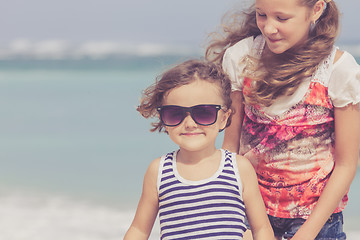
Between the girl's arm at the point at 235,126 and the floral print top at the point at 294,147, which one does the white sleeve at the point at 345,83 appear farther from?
the girl's arm at the point at 235,126

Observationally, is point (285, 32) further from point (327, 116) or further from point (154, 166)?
point (154, 166)

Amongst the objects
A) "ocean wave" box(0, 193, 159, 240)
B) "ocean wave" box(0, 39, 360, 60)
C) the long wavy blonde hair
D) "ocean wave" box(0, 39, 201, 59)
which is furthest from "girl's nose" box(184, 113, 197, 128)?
"ocean wave" box(0, 39, 201, 59)

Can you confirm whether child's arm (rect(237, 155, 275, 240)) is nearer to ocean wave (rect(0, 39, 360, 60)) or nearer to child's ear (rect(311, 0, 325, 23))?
child's ear (rect(311, 0, 325, 23))

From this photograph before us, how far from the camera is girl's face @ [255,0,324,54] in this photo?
2.07 metres

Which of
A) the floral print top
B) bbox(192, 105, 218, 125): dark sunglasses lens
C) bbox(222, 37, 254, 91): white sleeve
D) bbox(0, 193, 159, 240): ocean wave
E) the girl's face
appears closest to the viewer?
bbox(192, 105, 218, 125): dark sunglasses lens

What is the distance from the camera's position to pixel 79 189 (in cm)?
446

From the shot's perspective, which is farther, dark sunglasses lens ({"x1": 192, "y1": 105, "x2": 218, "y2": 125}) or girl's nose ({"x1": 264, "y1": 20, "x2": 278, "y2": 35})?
girl's nose ({"x1": 264, "y1": 20, "x2": 278, "y2": 35})

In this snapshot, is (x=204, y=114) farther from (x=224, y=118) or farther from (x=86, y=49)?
(x=86, y=49)

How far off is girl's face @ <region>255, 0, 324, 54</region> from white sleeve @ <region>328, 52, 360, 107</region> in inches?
7.3

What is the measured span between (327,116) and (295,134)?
0.46 feet

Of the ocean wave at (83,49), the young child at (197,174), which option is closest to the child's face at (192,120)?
the young child at (197,174)

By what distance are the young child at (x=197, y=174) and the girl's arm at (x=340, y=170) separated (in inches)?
7.9

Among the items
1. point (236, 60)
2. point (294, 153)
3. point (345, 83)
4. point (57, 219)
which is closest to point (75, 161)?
point (57, 219)

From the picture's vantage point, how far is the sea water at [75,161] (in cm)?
382
